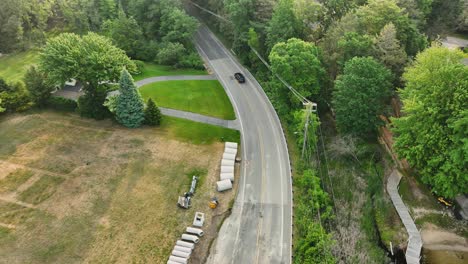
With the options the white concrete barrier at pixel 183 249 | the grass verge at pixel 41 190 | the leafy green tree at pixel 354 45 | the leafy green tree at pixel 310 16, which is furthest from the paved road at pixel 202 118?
the white concrete barrier at pixel 183 249

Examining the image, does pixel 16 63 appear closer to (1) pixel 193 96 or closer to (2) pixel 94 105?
(2) pixel 94 105

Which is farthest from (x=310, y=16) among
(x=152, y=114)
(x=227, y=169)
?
(x=152, y=114)

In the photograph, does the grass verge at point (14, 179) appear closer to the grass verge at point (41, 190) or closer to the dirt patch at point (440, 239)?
the grass verge at point (41, 190)

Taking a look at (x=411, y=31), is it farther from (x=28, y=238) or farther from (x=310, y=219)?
(x=28, y=238)


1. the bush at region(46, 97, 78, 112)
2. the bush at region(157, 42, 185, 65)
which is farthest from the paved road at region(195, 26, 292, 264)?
the bush at region(46, 97, 78, 112)

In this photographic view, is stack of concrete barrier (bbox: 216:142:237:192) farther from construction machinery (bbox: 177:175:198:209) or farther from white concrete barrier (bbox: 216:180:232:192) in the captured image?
construction machinery (bbox: 177:175:198:209)

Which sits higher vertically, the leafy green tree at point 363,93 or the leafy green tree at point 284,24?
the leafy green tree at point 284,24

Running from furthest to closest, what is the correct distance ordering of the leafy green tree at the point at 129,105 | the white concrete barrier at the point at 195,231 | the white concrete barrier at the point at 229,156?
the leafy green tree at the point at 129,105 → the white concrete barrier at the point at 229,156 → the white concrete barrier at the point at 195,231
